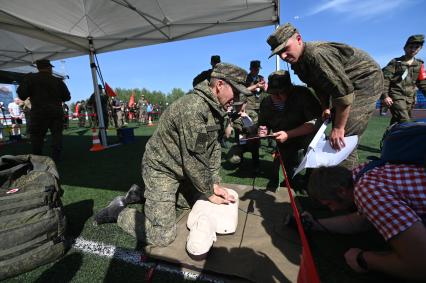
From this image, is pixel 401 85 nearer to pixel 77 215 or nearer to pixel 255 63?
pixel 255 63

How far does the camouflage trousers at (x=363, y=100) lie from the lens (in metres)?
2.61

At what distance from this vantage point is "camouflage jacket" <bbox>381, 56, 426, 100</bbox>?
5184 mm

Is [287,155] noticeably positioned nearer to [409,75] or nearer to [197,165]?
[197,165]

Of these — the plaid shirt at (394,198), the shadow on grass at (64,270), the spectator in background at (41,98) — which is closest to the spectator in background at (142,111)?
the spectator in background at (41,98)

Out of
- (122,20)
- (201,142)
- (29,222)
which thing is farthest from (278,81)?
(122,20)

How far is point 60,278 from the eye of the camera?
202 centimetres

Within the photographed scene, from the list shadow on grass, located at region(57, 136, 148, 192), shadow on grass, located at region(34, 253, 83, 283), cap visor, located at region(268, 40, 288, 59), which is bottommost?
shadow on grass, located at region(34, 253, 83, 283)

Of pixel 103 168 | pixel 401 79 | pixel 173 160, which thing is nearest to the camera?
pixel 173 160

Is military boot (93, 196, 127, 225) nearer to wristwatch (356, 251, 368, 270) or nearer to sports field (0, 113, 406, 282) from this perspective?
sports field (0, 113, 406, 282)

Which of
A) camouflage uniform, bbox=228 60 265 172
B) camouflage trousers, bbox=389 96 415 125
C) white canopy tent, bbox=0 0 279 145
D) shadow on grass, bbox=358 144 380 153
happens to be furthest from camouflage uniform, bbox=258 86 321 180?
shadow on grass, bbox=358 144 380 153

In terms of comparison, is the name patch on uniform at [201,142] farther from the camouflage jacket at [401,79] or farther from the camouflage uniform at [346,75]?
the camouflage jacket at [401,79]

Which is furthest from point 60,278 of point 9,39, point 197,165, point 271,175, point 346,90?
point 9,39

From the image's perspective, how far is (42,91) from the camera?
5715 millimetres

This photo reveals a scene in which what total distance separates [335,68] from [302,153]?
4.74 feet
